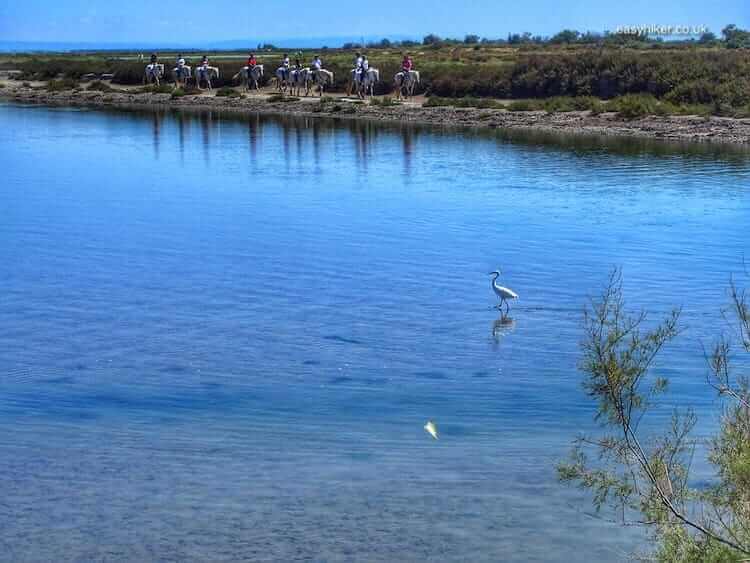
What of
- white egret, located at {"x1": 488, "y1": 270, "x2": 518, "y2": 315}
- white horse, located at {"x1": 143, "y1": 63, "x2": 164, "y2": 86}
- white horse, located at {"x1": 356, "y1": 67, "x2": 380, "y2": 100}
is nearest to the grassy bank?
white horse, located at {"x1": 356, "y1": 67, "x2": 380, "y2": 100}

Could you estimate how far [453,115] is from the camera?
43562 millimetres

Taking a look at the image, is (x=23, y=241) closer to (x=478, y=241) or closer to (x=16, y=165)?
(x=478, y=241)

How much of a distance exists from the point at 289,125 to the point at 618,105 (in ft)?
35.3

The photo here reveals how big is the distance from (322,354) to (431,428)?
2.56m

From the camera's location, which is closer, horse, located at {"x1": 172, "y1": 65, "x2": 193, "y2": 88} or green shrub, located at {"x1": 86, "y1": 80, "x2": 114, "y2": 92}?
horse, located at {"x1": 172, "y1": 65, "x2": 193, "y2": 88}

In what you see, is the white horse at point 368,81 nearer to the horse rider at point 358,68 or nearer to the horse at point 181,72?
the horse rider at point 358,68

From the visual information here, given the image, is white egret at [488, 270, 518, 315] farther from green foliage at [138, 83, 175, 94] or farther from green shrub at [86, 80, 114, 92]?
green shrub at [86, 80, 114, 92]

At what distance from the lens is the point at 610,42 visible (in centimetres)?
9181

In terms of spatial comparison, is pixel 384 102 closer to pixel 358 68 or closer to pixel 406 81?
pixel 358 68

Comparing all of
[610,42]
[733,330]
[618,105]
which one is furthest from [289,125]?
[610,42]

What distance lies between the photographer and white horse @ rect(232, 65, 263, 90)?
55.2 m

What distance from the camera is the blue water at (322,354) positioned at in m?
9.25

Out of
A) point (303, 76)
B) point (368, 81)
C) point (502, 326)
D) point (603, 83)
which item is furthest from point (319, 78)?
point (502, 326)

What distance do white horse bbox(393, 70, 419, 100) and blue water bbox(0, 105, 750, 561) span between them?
2149cm
